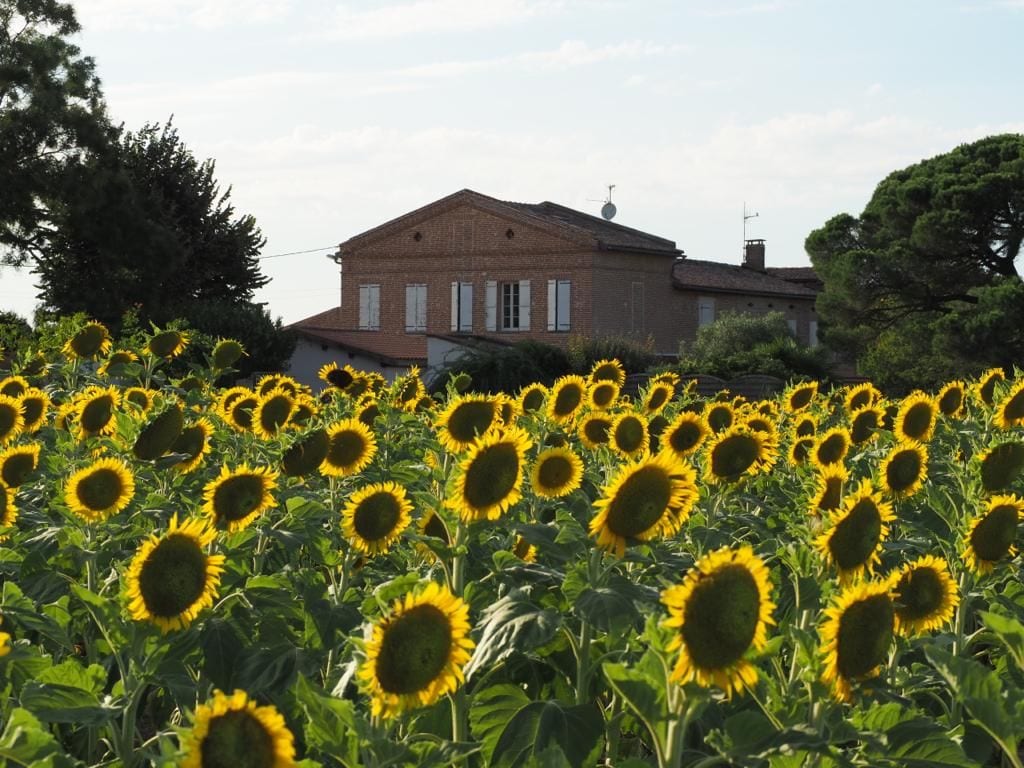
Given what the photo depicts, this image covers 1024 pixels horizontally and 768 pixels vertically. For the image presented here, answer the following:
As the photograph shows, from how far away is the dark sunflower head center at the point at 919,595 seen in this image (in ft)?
11.2

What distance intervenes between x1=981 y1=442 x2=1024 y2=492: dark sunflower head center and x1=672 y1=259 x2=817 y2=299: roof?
49.3 metres

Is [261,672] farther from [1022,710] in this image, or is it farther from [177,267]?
[177,267]

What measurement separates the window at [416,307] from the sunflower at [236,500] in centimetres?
4997

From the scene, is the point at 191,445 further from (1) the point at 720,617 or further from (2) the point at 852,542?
(1) the point at 720,617

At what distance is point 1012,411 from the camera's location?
256 inches

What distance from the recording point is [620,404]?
316 inches

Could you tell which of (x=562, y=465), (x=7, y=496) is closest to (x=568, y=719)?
(x=562, y=465)

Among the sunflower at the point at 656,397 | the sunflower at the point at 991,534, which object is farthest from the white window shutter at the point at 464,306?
the sunflower at the point at 991,534

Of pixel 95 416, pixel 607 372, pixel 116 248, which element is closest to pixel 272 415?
pixel 95 416

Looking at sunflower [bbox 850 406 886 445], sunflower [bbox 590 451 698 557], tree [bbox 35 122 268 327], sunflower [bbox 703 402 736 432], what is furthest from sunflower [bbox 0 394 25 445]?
tree [bbox 35 122 268 327]

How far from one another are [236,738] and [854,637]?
1201mm

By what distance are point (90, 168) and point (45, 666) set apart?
4105 centimetres

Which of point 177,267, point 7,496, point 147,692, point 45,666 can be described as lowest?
point 147,692

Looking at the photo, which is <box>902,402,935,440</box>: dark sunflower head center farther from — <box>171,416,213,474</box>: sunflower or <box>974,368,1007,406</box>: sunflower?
<box>171,416,213,474</box>: sunflower
